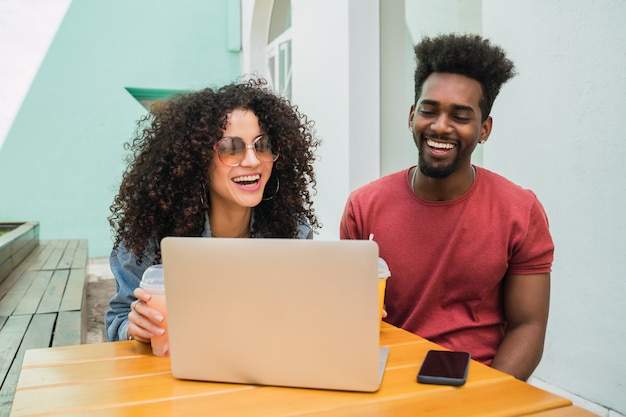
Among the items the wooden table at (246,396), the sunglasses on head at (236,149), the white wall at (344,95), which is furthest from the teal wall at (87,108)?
the wooden table at (246,396)

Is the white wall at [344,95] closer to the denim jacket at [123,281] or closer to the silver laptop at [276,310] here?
the denim jacket at [123,281]

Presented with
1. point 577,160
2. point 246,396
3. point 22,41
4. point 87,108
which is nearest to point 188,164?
point 246,396

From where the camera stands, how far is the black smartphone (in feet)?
3.43

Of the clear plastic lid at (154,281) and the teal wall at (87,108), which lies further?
the teal wall at (87,108)

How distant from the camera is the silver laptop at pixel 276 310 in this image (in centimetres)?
98

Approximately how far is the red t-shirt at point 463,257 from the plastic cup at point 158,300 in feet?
2.74

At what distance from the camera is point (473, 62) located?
1.84 meters

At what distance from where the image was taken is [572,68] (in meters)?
2.47

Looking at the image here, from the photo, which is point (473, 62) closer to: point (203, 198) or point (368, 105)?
point (203, 198)

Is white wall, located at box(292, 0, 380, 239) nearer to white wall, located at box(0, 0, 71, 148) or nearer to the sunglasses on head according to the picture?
the sunglasses on head

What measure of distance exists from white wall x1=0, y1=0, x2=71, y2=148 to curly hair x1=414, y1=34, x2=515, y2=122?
751 cm

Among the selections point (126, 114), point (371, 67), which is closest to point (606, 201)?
point (371, 67)

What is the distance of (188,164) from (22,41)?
757 cm

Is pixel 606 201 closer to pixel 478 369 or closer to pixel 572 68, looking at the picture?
pixel 572 68
